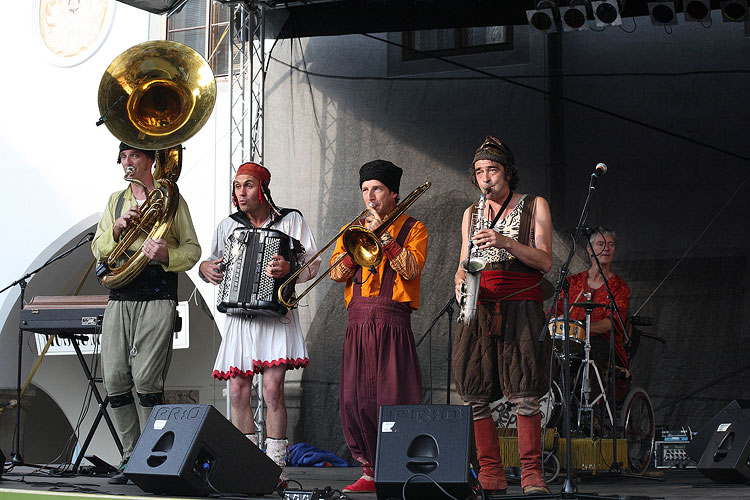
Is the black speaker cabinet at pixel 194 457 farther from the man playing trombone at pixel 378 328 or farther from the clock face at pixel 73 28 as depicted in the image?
the clock face at pixel 73 28

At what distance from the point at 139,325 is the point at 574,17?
134 inches

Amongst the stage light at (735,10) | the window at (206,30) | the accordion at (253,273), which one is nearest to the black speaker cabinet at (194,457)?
the accordion at (253,273)

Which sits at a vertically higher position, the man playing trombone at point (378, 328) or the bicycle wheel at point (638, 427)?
the man playing trombone at point (378, 328)

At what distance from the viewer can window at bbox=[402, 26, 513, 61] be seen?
732cm

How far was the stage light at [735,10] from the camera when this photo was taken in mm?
5691

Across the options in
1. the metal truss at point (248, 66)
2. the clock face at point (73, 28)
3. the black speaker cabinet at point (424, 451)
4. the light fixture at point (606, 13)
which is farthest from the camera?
the clock face at point (73, 28)

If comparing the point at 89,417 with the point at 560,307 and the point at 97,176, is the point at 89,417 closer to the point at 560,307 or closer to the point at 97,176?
the point at 97,176

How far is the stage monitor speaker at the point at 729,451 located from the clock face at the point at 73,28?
689 centimetres

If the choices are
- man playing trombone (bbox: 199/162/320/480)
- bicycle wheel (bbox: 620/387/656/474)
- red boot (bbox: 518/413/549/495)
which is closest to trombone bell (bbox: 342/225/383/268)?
man playing trombone (bbox: 199/162/320/480)

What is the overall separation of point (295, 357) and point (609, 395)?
7.70 ft

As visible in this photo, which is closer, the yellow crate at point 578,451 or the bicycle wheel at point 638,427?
the yellow crate at point 578,451

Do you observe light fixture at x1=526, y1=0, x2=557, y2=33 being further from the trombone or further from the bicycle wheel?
the bicycle wheel

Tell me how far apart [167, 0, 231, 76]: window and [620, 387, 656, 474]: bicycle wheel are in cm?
474

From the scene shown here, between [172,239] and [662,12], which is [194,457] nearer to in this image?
[172,239]
